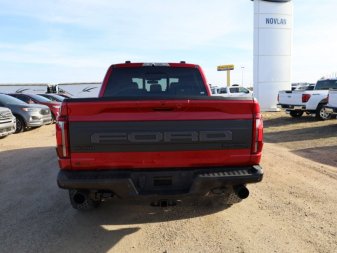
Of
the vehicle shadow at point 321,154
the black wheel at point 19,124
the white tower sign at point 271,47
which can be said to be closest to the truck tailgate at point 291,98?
the white tower sign at point 271,47

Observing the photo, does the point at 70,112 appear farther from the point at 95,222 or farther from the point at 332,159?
the point at 332,159

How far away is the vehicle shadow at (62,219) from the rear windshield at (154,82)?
171 centimetres

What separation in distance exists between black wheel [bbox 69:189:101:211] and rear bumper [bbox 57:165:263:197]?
31 cm

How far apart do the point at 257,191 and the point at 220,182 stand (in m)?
2.28

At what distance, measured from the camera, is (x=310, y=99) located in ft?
53.7

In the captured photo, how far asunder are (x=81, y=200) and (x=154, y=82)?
2.39 meters

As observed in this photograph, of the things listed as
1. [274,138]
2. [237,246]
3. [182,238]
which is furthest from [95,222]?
[274,138]

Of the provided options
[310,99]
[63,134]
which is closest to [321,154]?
[63,134]

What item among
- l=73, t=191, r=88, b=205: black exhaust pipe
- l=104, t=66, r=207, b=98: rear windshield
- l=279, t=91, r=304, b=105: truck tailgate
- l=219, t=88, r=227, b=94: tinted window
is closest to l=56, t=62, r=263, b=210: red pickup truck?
l=73, t=191, r=88, b=205: black exhaust pipe

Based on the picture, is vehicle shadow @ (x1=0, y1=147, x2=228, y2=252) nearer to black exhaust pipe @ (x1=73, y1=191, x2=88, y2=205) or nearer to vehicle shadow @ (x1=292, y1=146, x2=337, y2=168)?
black exhaust pipe @ (x1=73, y1=191, x2=88, y2=205)

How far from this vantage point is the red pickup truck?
11.8 feet

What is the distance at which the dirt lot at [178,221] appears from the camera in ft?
12.6

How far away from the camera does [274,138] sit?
12.6m

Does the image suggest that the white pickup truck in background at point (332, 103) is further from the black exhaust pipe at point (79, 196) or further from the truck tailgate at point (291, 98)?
the black exhaust pipe at point (79, 196)
